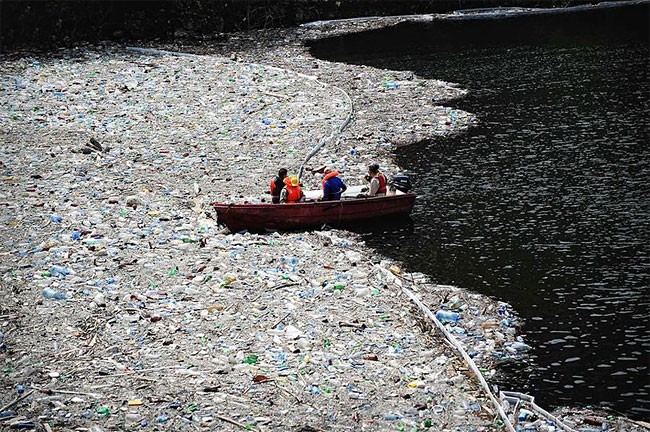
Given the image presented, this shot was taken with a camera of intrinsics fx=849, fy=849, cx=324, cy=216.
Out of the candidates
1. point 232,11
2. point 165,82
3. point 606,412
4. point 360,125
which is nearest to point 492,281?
point 606,412

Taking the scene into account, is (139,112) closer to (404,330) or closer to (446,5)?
(404,330)

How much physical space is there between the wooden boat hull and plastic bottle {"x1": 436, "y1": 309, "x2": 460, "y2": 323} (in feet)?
18.9

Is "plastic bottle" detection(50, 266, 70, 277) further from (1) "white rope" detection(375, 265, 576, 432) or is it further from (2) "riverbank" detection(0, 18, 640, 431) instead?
(1) "white rope" detection(375, 265, 576, 432)

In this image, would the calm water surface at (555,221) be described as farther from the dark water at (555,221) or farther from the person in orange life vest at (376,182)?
the person in orange life vest at (376,182)

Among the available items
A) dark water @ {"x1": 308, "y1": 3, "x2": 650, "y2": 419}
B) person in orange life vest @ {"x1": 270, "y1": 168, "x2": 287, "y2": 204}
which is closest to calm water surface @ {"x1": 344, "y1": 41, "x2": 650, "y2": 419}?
dark water @ {"x1": 308, "y1": 3, "x2": 650, "y2": 419}

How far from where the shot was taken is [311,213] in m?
21.5

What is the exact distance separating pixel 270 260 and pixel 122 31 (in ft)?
111

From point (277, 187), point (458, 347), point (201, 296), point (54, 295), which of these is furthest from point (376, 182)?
point (54, 295)

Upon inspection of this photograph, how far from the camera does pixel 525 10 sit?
55.2 m

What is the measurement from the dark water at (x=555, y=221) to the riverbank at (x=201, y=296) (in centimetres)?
82

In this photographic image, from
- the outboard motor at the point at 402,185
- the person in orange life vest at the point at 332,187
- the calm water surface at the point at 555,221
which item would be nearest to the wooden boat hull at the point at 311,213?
the person in orange life vest at the point at 332,187

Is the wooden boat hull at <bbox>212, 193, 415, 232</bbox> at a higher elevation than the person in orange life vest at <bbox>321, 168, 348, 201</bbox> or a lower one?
lower

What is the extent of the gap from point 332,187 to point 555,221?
5714 mm

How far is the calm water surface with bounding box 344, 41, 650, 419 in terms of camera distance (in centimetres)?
1491
